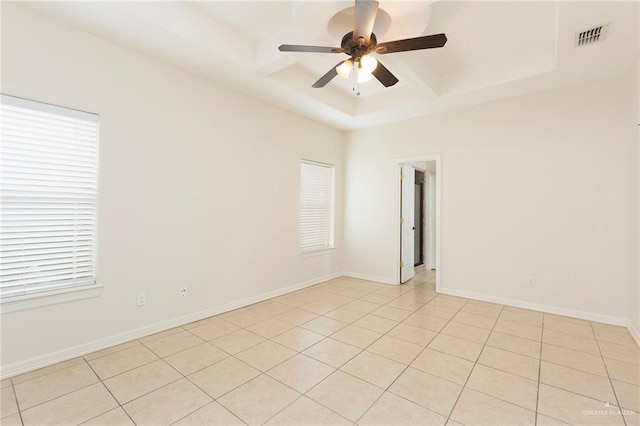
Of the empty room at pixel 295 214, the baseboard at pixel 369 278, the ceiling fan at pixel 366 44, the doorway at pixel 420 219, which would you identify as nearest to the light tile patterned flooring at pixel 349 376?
the empty room at pixel 295 214

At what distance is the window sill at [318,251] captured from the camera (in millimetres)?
4844

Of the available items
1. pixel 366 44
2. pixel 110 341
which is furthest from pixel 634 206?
pixel 110 341

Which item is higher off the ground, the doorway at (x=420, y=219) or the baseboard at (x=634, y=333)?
the doorway at (x=420, y=219)

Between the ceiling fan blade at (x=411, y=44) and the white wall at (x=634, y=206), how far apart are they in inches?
99.2

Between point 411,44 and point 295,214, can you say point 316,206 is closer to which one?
point 295,214

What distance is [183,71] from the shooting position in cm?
323

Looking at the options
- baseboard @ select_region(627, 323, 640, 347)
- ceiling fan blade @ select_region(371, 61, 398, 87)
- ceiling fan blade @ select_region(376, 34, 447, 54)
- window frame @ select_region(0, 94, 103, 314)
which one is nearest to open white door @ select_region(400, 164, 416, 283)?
ceiling fan blade @ select_region(371, 61, 398, 87)

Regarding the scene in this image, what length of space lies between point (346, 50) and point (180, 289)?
2936 mm

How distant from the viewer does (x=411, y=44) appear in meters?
2.03

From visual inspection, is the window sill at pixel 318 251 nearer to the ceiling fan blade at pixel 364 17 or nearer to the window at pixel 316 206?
the window at pixel 316 206

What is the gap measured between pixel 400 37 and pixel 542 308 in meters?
3.71

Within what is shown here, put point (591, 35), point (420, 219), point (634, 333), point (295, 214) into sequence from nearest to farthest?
point (591, 35)
point (634, 333)
point (295, 214)
point (420, 219)

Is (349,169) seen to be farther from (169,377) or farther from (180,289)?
(169,377)

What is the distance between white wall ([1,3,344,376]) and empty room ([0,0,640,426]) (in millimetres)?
20
